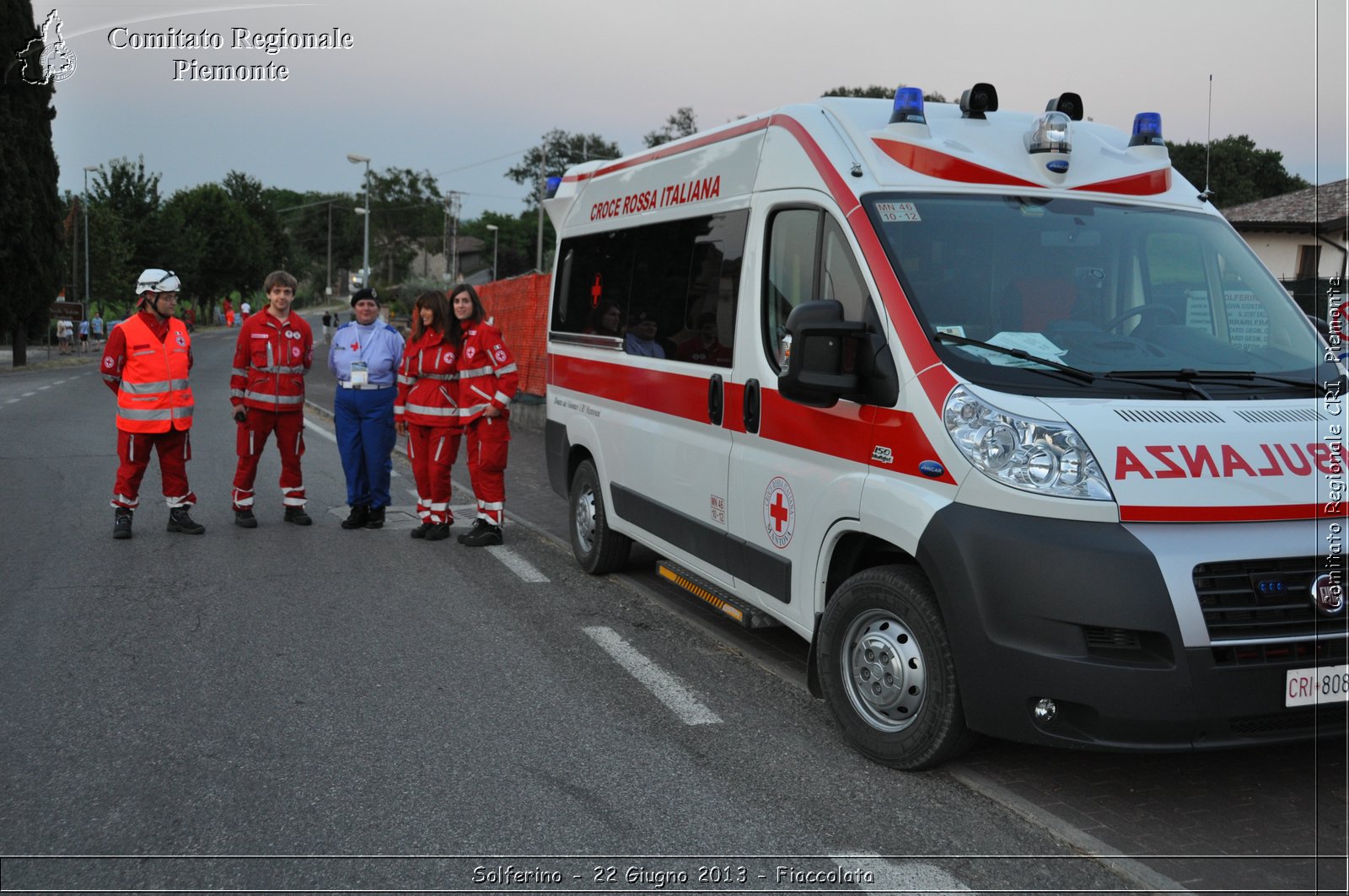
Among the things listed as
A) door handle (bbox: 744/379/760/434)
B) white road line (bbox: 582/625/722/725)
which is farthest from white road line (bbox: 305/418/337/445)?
door handle (bbox: 744/379/760/434)

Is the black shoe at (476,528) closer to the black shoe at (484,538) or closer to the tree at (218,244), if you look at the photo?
the black shoe at (484,538)

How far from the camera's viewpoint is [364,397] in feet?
29.5

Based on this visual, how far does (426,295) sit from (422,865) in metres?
5.86

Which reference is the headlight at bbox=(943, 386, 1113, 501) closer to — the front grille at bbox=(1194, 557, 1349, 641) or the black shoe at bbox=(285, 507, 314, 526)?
the front grille at bbox=(1194, 557, 1349, 641)

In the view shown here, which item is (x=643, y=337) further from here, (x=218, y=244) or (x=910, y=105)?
(x=218, y=244)

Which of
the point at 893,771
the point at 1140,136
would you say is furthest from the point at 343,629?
the point at 1140,136

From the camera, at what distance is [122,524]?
852cm

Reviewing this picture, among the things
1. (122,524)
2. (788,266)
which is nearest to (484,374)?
(122,524)

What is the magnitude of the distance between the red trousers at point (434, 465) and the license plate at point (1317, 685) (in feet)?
20.5

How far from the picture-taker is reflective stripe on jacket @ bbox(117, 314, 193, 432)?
869 cm

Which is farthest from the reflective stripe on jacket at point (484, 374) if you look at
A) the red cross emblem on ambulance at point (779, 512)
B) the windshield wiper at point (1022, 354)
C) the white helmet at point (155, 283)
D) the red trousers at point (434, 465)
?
the windshield wiper at point (1022, 354)

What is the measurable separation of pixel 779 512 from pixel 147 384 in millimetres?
5807

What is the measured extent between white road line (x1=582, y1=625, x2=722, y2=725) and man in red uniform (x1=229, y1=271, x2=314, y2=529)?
410 centimetres

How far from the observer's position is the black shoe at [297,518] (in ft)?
30.5
